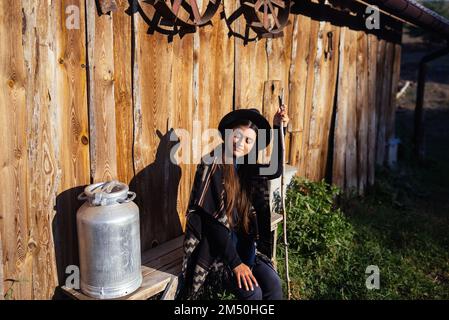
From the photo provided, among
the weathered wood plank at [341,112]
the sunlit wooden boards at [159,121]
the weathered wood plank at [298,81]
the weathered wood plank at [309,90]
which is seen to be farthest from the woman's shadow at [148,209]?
the weathered wood plank at [341,112]

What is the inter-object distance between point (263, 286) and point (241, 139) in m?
1.17

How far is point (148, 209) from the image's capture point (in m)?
3.67

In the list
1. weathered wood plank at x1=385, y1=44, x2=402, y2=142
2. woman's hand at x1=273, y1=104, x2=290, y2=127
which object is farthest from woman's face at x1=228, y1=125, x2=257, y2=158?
weathered wood plank at x1=385, y1=44, x2=402, y2=142

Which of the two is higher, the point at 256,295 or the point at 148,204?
the point at 148,204

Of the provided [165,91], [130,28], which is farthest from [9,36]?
[165,91]

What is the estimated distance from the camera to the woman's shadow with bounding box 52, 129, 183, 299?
3.04 m

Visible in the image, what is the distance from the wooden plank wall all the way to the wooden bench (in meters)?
0.15

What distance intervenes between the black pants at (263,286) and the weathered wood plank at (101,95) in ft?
4.36

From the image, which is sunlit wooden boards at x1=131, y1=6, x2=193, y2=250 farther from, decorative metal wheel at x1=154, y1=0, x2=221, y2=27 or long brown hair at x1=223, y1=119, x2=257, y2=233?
long brown hair at x1=223, y1=119, x2=257, y2=233

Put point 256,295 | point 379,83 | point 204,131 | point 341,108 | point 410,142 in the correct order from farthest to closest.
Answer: point 410,142
point 379,83
point 341,108
point 204,131
point 256,295

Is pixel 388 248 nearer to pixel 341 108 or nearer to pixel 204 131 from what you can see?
pixel 341 108

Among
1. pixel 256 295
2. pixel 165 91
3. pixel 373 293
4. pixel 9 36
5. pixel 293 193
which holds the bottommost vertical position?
pixel 373 293

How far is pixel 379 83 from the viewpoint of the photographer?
7668 mm

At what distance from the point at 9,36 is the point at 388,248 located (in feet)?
15.2
